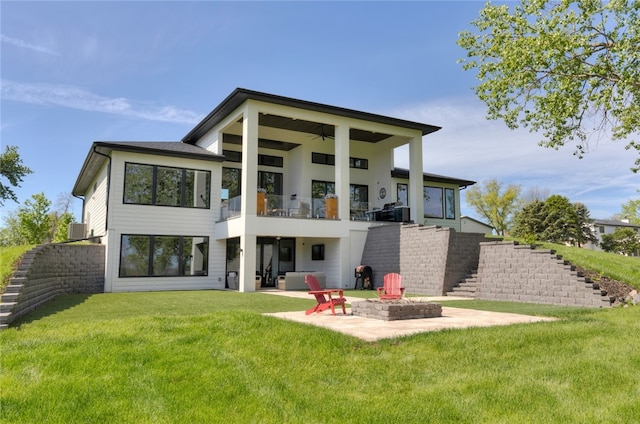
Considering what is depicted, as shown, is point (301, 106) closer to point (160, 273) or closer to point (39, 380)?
point (160, 273)

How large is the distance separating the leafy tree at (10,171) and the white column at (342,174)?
27349 millimetres

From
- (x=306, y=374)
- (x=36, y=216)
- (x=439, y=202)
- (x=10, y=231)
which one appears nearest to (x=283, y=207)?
(x=439, y=202)

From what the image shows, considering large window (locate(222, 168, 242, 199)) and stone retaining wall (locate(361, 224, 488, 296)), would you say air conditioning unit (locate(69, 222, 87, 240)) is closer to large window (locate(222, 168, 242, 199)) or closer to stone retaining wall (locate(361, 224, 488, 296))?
large window (locate(222, 168, 242, 199))

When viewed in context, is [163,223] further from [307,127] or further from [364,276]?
[364,276]

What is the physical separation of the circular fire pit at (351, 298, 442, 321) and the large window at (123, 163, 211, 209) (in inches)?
457

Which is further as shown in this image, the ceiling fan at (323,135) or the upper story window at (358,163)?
the upper story window at (358,163)

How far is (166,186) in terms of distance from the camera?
1816 cm

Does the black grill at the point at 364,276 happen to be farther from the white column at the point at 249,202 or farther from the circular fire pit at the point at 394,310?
the circular fire pit at the point at 394,310

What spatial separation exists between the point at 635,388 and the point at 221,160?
55.4ft

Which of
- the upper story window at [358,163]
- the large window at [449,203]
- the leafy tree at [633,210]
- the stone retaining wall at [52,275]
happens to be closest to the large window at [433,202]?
the large window at [449,203]

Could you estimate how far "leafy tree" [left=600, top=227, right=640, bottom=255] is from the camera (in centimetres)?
4550

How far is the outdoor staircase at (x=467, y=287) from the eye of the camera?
46.6 ft

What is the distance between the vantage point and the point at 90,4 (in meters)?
9.66

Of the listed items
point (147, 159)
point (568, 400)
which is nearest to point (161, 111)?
point (147, 159)
